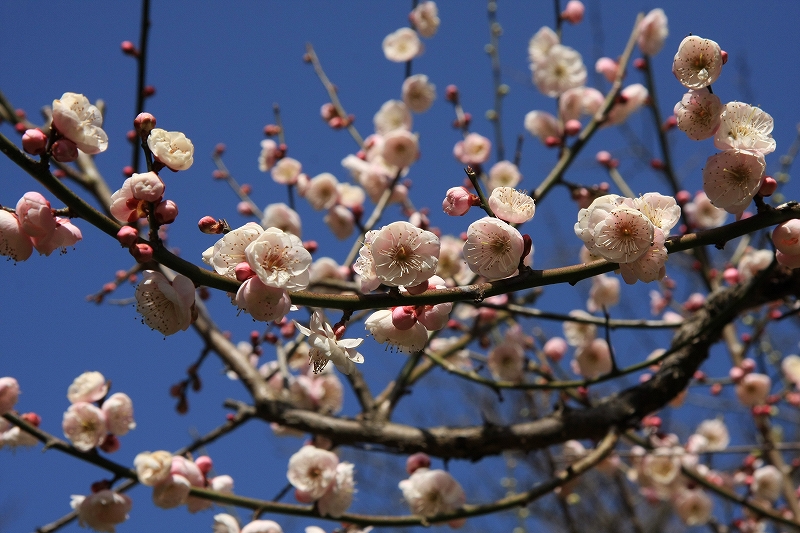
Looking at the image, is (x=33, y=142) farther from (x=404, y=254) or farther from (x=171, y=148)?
(x=404, y=254)

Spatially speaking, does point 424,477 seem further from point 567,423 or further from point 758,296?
point 758,296

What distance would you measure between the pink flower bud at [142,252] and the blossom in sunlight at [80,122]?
1.18 feet

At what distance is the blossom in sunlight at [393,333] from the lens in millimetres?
1671

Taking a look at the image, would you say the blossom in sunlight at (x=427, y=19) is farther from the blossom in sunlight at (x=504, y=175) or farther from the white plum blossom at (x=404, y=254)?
the white plum blossom at (x=404, y=254)

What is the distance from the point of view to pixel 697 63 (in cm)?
179

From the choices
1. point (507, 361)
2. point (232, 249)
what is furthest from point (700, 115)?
point (507, 361)

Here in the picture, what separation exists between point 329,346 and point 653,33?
2.89 m

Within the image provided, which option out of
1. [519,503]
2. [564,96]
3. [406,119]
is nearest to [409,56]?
[406,119]

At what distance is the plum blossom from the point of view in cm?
145

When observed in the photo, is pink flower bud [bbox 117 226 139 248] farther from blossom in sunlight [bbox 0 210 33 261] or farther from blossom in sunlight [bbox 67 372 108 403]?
blossom in sunlight [bbox 67 372 108 403]

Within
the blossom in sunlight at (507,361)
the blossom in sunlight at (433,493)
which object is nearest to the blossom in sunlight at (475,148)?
the blossom in sunlight at (507,361)

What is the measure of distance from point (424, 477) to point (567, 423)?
63cm

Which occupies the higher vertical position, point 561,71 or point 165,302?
point 561,71

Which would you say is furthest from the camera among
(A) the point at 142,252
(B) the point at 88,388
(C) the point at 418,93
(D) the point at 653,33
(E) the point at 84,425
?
(C) the point at 418,93
